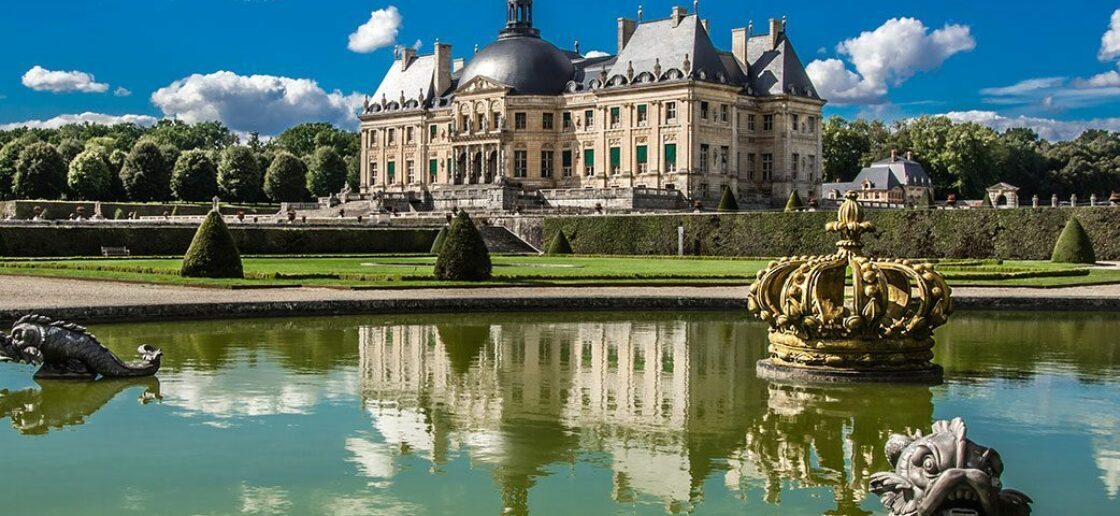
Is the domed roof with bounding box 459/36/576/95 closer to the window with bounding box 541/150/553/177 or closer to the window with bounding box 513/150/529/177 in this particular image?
the window with bounding box 541/150/553/177

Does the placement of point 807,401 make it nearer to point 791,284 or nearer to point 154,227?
point 791,284

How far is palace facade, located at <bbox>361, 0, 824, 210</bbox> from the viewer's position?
63.4m

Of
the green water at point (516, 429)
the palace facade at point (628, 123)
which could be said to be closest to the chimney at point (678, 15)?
the palace facade at point (628, 123)

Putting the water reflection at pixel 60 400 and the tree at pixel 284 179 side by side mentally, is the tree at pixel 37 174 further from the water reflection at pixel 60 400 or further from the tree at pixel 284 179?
the water reflection at pixel 60 400

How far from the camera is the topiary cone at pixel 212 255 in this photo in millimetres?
25250

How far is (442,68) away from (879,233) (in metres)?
41.2

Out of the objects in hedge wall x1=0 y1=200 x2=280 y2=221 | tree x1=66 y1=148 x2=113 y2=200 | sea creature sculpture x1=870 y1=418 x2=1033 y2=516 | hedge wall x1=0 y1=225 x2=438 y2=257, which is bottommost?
sea creature sculpture x1=870 y1=418 x2=1033 y2=516

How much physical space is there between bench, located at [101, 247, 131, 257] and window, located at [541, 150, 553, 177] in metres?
33.9

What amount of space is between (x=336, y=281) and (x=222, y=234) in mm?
3093

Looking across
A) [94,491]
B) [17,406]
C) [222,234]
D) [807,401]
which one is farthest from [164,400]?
[222,234]

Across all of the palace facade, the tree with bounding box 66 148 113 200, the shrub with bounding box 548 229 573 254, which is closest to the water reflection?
the shrub with bounding box 548 229 573 254

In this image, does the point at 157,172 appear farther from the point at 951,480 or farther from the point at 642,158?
the point at 951,480

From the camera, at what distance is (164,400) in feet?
35.2

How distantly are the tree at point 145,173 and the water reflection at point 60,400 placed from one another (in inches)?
2888
